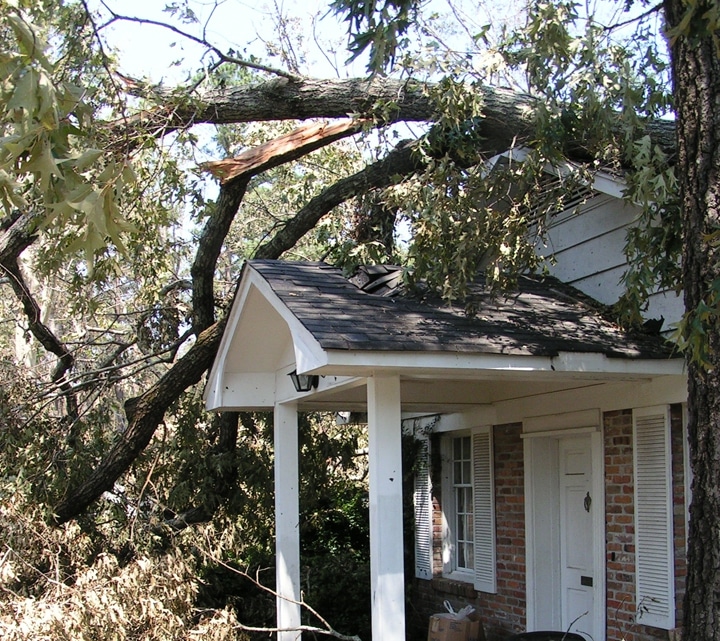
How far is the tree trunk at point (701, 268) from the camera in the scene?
186 inches

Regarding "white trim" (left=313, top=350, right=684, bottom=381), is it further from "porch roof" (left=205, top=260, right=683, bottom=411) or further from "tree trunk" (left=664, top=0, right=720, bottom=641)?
"tree trunk" (left=664, top=0, right=720, bottom=641)

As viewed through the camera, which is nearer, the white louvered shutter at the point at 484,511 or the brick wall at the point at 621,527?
the brick wall at the point at 621,527

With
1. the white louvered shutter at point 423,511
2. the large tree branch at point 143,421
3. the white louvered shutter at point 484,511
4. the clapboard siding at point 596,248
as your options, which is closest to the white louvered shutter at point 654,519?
the clapboard siding at point 596,248

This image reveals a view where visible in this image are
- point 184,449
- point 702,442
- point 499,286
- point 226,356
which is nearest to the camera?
point 702,442

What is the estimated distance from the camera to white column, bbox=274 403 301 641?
8.63m

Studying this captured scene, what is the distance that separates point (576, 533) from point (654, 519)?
5.43 ft

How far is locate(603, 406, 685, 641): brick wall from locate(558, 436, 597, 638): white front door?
1.97ft

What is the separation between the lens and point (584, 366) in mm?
6887

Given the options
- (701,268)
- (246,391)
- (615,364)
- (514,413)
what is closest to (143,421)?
(246,391)

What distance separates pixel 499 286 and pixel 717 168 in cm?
252

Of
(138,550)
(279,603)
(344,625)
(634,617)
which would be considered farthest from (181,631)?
(634,617)

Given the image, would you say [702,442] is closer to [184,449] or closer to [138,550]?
[138,550]

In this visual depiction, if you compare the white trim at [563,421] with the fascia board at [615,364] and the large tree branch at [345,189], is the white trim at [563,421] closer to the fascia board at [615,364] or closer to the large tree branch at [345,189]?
the fascia board at [615,364]

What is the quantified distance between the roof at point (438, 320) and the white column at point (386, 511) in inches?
18.2
